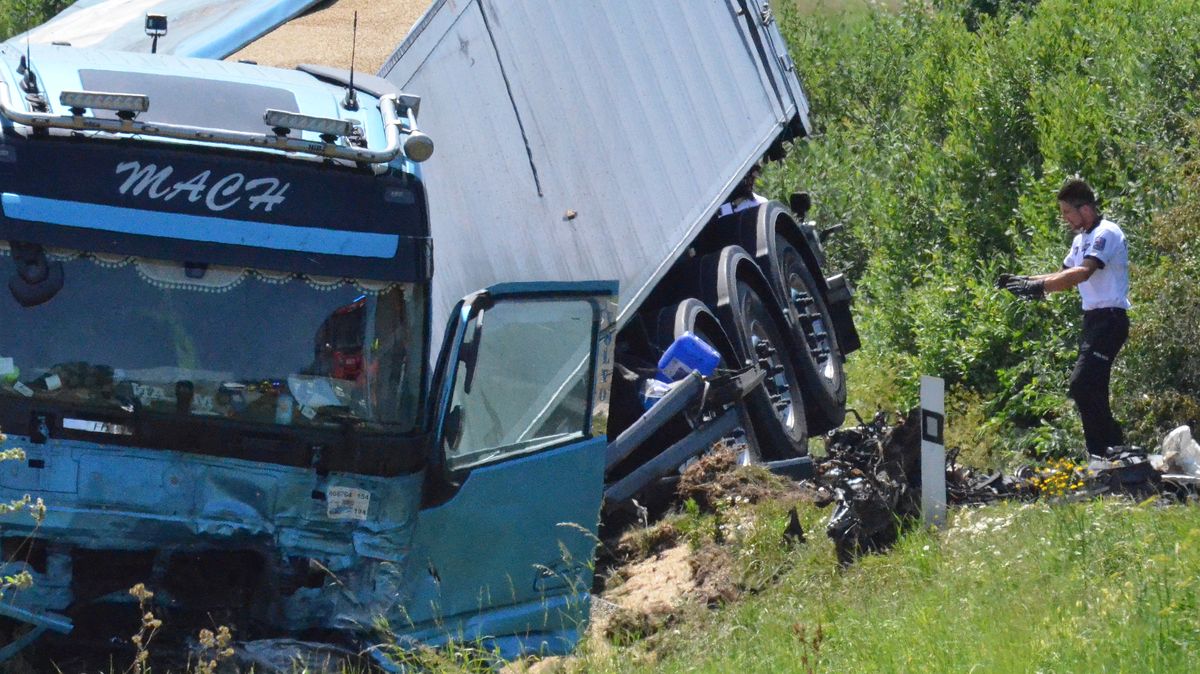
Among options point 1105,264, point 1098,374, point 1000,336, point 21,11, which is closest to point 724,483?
point 1098,374

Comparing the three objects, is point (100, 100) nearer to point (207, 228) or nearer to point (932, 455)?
point (207, 228)

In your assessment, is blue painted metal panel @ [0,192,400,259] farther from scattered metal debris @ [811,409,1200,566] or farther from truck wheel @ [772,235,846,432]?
truck wheel @ [772,235,846,432]

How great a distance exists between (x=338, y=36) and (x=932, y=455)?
381cm

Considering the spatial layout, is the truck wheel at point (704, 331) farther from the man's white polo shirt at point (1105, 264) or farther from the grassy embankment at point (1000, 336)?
the man's white polo shirt at point (1105, 264)

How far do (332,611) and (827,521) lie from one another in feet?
8.99

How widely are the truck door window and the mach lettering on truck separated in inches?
38.7

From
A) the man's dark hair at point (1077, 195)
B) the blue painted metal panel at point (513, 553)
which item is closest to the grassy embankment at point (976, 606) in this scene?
the blue painted metal panel at point (513, 553)

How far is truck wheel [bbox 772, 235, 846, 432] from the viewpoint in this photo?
11.7 m

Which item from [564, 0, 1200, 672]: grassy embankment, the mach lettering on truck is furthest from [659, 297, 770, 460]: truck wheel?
the mach lettering on truck

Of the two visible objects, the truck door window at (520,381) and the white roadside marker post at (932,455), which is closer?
the truck door window at (520,381)

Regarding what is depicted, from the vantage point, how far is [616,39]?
10195 mm

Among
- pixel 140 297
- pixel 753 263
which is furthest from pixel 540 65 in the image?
pixel 140 297

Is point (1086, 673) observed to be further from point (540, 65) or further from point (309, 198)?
point (540, 65)

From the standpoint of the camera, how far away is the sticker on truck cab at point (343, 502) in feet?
21.6
